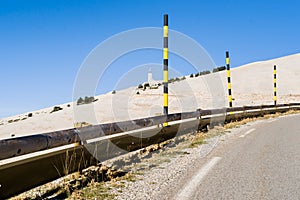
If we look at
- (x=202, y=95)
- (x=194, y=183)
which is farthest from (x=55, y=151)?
(x=202, y=95)

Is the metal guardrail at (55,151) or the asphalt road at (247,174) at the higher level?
the metal guardrail at (55,151)

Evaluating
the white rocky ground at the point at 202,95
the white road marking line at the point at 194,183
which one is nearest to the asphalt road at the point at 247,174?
the white road marking line at the point at 194,183

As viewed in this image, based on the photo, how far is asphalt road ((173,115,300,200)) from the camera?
15.6 ft

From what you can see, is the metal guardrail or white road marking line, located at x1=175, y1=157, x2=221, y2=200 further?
white road marking line, located at x1=175, y1=157, x2=221, y2=200

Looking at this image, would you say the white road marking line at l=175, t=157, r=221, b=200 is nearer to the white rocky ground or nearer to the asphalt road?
the asphalt road

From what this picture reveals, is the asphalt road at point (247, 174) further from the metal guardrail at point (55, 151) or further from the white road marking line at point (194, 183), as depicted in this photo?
the metal guardrail at point (55, 151)

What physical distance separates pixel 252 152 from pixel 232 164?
1.46 m

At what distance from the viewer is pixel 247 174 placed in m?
5.83

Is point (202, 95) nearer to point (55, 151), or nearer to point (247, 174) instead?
point (247, 174)

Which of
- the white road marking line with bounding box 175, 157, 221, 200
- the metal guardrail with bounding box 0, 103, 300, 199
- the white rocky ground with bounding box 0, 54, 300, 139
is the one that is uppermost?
the white rocky ground with bounding box 0, 54, 300, 139

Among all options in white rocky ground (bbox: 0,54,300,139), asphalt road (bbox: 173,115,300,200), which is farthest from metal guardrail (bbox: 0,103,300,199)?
white rocky ground (bbox: 0,54,300,139)

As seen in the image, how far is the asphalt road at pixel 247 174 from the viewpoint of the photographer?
4.74m

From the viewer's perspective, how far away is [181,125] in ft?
33.1

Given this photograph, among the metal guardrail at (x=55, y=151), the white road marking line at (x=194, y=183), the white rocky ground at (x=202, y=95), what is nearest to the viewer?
the metal guardrail at (x=55, y=151)
